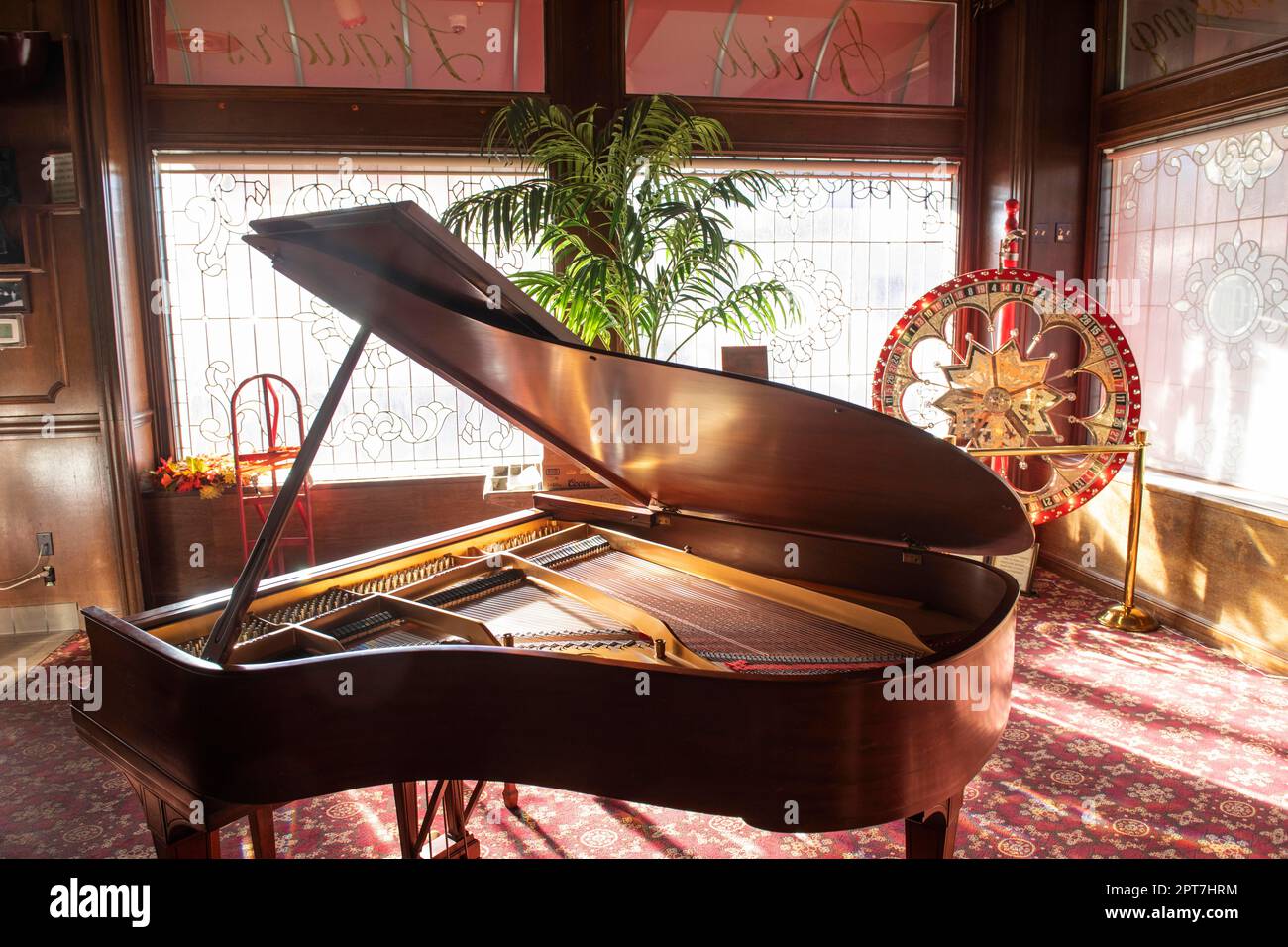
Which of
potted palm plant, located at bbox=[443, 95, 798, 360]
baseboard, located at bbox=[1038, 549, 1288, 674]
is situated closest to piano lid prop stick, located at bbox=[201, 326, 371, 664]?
potted palm plant, located at bbox=[443, 95, 798, 360]

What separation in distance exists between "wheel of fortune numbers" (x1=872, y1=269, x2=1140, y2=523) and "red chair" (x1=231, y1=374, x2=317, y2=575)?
2.86 meters

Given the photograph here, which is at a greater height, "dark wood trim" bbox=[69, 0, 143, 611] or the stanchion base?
"dark wood trim" bbox=[69, 0, 143, 611]

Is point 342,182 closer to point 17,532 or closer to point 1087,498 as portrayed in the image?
point 17,532

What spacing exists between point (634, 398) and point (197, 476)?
10.9 feet

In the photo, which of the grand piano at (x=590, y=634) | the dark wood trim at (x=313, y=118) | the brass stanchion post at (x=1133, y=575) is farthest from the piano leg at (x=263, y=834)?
the brass stanchion post at (x=1133, y=575)

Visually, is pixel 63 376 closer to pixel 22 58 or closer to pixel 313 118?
pixel 22 58

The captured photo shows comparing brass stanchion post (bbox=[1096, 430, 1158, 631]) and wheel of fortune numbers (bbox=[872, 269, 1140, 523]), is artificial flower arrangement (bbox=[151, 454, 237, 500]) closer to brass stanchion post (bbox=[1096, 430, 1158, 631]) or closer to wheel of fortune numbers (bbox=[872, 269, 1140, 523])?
wheel of fortune numbers (bbox=[872, 269, 1140, 523])

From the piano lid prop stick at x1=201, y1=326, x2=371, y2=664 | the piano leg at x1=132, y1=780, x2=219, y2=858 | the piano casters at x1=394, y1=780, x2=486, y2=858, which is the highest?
the piano lid prop stick at x1=201, y1=326, x2=371, y2=664

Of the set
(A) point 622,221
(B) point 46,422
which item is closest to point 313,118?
(A) point 622,221

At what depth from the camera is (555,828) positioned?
2.65 meters

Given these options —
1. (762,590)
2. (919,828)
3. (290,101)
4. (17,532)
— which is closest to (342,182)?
(290,101)

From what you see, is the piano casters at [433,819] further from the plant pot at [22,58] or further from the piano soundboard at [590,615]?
the plant pot at [22,58]

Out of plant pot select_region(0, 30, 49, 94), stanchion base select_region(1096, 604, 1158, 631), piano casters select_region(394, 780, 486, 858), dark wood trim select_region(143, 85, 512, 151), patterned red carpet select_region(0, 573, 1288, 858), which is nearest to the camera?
piano casters select_region(394, 780, 486, 858)

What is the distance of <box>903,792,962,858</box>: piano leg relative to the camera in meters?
1.76
